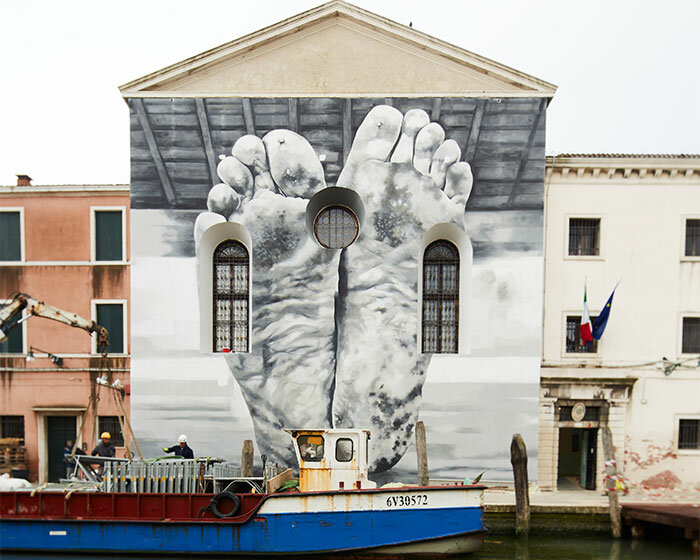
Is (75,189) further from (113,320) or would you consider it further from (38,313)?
(113,320)

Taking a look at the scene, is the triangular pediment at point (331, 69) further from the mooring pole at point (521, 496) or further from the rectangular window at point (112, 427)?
the mooring pole at point (521, 496)

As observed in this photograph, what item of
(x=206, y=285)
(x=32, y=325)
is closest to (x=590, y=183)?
(x=206, y=285)

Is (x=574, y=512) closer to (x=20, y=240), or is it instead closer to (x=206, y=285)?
(x=206, y=285)

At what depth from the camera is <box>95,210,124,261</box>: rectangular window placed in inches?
554

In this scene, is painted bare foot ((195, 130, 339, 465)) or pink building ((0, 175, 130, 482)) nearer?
painted bare foot ((195, 130, 339, 465))

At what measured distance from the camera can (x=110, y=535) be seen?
9.71 m

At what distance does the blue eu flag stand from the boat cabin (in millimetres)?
7470

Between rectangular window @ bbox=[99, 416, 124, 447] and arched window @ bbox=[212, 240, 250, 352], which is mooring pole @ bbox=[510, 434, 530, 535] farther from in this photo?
rectangular window @ bbox=[99, 416, 124, 447]

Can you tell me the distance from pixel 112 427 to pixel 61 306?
3875 millimetres

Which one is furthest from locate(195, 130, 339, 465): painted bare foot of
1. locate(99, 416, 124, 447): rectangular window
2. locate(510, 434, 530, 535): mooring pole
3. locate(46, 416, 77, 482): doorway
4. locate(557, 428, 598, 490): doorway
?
locate(557, 428, 598, 490): doorway

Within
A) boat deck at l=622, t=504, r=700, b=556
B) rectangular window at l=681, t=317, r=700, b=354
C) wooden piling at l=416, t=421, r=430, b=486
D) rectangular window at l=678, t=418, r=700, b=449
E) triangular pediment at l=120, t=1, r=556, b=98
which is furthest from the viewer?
rectangular window at l=681, t=317, r=700, b=354

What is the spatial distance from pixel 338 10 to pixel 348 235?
616 cm

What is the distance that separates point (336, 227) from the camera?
14.0m

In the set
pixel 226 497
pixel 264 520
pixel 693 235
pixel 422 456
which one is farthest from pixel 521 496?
pixel 693 235
